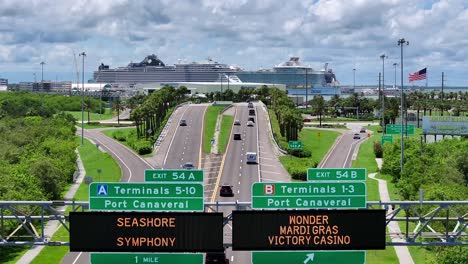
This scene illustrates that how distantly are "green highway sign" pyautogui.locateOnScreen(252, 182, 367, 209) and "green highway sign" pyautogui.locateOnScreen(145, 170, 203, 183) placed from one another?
29.3 feet

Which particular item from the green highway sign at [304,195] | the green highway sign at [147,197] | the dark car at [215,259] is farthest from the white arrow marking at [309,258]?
the dark car at [215,259]

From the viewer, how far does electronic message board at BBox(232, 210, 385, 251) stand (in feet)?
82.0

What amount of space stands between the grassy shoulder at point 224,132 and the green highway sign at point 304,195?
69184 millimetres

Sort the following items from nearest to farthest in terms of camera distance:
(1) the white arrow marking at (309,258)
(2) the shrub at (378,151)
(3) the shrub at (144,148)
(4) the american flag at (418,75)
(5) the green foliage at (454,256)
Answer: (1) the white arrow marking at (309,258)
(5) the green foliage at (454,256)
(4) the american flag at (418,75)
(3) the shrub at (144,148)
(2) the shrub at (378,151)

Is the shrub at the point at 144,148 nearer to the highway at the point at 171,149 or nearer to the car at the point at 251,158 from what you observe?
the highway at the point at 171,149

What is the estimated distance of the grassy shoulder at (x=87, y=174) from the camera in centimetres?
4622

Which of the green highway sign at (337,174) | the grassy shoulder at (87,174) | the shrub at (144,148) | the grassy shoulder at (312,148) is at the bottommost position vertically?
the grassy shoulder at (87,174)

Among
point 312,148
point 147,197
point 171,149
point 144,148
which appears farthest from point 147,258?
point 312,148

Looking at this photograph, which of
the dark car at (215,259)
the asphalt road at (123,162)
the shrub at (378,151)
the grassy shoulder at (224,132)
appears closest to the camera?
the dark car at (215,259)

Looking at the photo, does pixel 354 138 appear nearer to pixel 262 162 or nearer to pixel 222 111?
pixel 222 111

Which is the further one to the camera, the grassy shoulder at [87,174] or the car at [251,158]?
the car at [251,158]

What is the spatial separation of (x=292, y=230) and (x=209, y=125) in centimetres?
9662

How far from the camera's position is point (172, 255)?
25.1 m

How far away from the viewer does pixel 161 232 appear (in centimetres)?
2505
